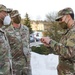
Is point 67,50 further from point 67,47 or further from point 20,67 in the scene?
point 20,67

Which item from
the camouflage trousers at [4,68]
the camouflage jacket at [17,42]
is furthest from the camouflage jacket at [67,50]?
the camouflage jacket at [17,42]

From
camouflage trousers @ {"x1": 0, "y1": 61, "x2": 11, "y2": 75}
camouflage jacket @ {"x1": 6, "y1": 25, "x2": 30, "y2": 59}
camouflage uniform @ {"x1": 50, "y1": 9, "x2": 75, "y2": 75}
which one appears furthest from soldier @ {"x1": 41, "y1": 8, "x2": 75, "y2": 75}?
camouflage jacket @ {"x1": 6, "y1": 25, "x2": 30, "y2": 59}

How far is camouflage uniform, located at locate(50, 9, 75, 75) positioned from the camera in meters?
5.66

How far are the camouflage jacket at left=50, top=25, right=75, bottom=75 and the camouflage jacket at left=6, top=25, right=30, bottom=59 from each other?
6.75 feet

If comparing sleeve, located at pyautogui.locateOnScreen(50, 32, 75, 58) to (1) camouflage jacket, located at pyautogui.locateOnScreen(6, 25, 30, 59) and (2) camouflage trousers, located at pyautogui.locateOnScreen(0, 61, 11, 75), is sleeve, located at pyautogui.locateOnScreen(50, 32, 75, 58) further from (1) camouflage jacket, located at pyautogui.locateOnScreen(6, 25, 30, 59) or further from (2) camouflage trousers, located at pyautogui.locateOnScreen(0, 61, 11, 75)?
(1) camouflage jacket, located at pyautogui.locateOnScreen(6, 25, 30, 59)

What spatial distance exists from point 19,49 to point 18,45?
87 mm

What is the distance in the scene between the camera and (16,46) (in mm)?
7902

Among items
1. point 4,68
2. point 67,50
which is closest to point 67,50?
point 67,50

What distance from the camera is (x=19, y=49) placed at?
313 inches

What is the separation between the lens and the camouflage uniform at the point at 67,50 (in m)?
5.66

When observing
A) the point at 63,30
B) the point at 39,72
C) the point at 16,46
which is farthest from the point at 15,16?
the point at 39,72

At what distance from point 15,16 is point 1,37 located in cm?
262

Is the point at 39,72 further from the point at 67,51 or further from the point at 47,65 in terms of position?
the point at 67,51

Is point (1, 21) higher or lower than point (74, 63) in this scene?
higher
